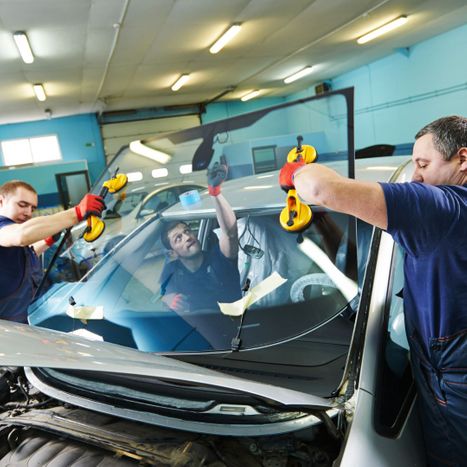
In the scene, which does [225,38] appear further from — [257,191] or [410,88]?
[257,191]

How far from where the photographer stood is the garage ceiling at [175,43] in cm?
636

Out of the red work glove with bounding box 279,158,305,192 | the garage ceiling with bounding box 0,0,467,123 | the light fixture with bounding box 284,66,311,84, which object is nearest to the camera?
the red work glove with bounding box 279,158,305,192

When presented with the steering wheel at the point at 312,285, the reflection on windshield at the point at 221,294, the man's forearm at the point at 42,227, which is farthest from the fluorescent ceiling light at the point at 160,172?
the steering wheel at the point at 312,285

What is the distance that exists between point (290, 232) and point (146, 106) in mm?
14618

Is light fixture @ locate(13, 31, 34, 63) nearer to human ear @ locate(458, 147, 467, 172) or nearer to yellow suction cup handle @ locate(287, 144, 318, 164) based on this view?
yellow suction cup handle @ locate(287, 144, 318, 164)

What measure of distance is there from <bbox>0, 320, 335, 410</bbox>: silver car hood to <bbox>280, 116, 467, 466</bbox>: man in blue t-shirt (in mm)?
340

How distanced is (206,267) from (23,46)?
22.5ft

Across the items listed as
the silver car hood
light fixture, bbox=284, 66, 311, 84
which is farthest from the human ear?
light fixture, bbox=284, 66, 311, 84

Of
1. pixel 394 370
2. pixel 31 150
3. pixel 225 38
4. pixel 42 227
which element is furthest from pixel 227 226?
pixel 31 150

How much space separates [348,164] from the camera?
1.54 metres

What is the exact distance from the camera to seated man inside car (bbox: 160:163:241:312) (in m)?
1.69

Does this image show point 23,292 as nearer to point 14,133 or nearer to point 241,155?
point 241,155

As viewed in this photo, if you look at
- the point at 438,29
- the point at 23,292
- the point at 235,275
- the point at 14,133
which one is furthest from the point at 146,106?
the point at 235,275

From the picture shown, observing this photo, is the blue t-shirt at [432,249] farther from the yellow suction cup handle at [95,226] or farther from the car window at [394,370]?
the yellow suction cup handle at [95,226]
